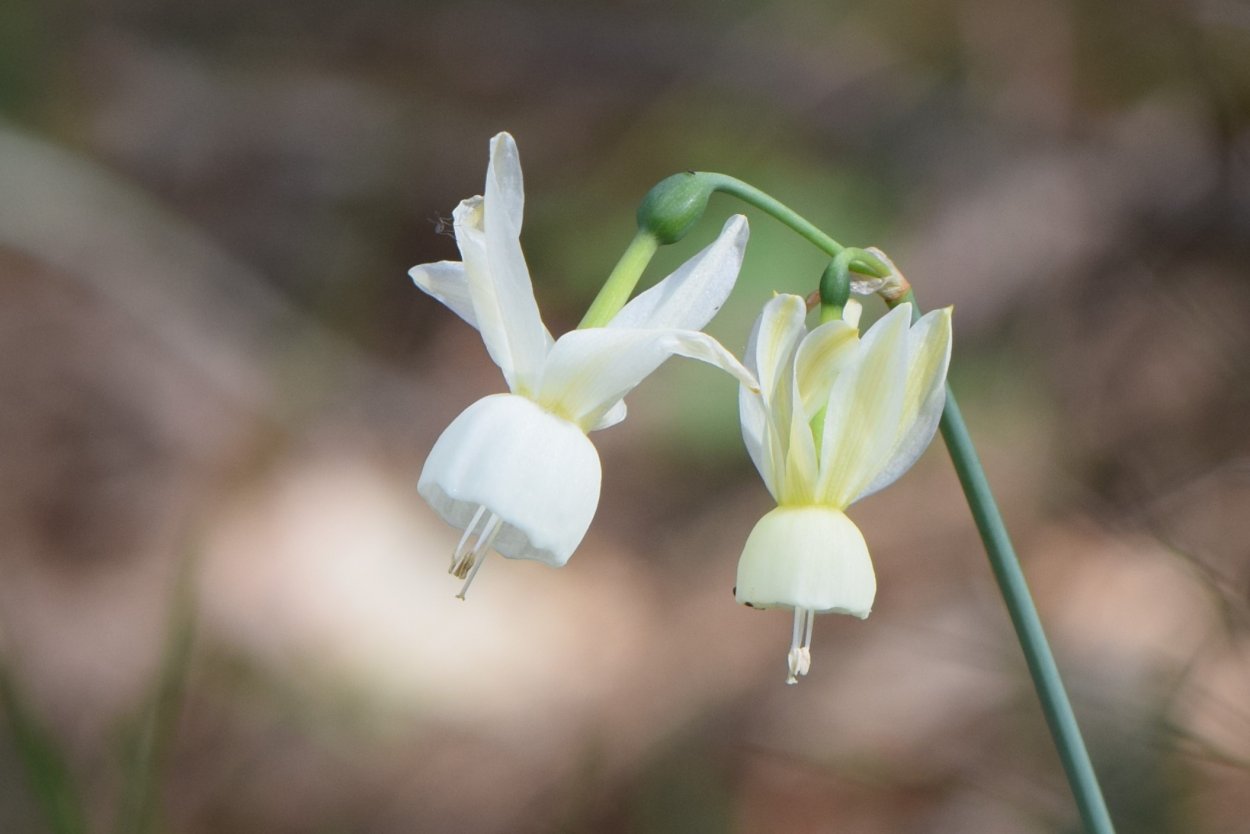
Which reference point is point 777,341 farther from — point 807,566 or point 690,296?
point 807,566

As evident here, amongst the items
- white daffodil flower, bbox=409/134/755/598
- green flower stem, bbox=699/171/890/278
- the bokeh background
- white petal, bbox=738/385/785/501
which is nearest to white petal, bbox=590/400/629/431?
white daffodil flower, bbox=409/134/755/598

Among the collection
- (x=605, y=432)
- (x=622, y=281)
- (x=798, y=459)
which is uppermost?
(x=605, y=432)

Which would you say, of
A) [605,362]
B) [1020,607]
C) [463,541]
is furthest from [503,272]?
[1020,607]

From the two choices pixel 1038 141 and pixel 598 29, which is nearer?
pixel 1038 141

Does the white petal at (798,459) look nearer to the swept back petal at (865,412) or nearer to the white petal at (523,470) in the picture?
the swept back petal at (865,412)

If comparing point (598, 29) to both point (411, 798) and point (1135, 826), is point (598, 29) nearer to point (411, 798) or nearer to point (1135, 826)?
point (411, 798)

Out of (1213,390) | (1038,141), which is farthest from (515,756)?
(1038,141)
